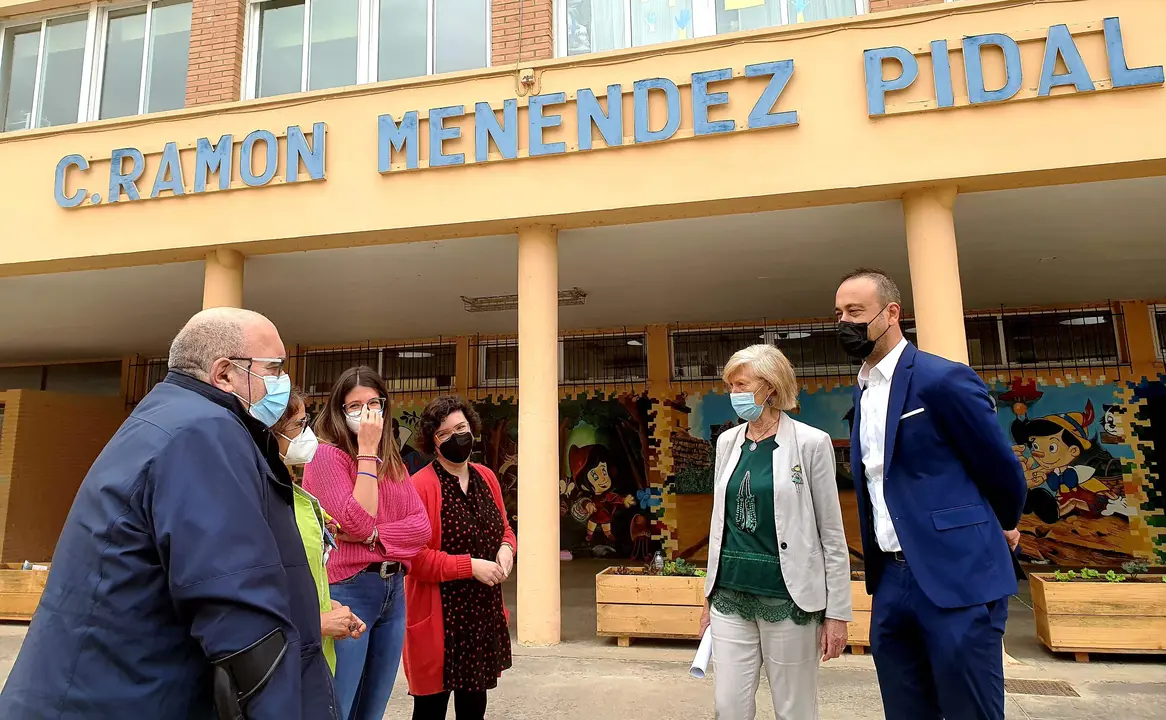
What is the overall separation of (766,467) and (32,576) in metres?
8.18

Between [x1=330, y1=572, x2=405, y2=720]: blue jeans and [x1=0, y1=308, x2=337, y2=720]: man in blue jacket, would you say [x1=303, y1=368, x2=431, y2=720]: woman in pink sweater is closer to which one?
[x1=330, y1=572, x2=405, y2=720]: blue jeans

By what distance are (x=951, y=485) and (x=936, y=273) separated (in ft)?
12.5

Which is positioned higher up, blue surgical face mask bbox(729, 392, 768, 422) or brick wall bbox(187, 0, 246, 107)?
brick wall bbox(187, 0, 246, 107)

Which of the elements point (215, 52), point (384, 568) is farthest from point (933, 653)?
point (215, 52)

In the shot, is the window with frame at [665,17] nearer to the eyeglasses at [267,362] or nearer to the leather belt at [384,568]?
the leather belt at [384,568]

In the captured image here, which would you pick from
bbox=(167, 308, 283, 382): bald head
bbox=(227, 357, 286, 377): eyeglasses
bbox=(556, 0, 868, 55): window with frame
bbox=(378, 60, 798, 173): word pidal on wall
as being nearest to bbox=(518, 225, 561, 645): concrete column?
bbox=(378, 60, 798, 173): word pidal on wall

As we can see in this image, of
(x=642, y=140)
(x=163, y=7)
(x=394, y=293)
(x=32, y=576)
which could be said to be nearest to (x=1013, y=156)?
(x=642, y=140)

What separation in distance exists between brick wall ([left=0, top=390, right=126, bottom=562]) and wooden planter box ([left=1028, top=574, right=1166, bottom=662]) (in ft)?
42.2

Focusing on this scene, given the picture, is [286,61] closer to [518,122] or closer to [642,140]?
[518,122]

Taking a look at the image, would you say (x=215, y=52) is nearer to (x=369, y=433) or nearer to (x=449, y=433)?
(x=449, y=433)

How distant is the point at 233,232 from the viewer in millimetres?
6918

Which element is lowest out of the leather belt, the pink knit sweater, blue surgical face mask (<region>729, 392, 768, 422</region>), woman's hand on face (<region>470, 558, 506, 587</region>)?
woman's hand on face (<region>470, 558, 506, 587</region>)

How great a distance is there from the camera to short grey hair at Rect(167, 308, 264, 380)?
182cm

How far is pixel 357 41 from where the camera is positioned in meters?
7.82
